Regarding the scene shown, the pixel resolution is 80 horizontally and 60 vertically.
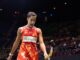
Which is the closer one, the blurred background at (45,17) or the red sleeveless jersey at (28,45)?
the red sleeveless jersey at (28,45)

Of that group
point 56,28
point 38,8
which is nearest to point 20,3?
point 38,8

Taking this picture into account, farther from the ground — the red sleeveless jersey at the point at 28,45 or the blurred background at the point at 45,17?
the red sleeveless jersey at the point at 28,45

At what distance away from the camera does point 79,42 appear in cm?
1497

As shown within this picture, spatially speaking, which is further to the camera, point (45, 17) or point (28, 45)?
point (45, 17)

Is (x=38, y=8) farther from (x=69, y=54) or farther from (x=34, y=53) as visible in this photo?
(x=34, y=53)

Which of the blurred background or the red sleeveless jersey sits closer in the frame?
the red sleeveless jersey

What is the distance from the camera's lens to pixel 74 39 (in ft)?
52.4

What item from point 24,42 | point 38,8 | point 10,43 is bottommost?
point 10,43

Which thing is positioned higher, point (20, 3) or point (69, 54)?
point (20, 3)

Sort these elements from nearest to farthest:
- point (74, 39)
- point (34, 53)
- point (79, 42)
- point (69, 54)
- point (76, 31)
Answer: point (34, 53) → point (69, 54) → point (79, 42) → point (74, 39) → point (76, 31)

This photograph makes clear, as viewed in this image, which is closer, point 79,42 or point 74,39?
point 79,42

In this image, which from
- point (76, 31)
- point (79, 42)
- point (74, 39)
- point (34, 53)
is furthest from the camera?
point (76, 31)

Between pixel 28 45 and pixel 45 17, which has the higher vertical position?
pixel 28 45

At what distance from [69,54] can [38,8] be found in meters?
7.90
